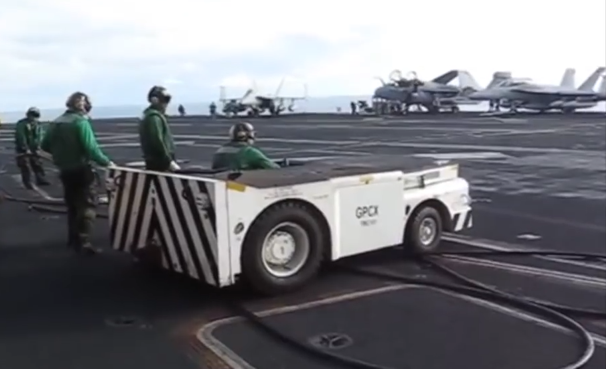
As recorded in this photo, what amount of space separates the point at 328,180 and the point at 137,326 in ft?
6.69

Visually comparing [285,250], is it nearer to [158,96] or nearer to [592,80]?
[158,96]

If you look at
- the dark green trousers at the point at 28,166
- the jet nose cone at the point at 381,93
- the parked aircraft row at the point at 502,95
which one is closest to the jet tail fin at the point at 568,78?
the parked aircraft row at the point at 502,95

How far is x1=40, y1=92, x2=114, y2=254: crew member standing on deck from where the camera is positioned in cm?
752

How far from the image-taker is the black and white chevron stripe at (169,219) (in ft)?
18.7

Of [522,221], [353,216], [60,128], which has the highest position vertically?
[60,128]

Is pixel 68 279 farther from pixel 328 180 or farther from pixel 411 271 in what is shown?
pixel 411 271

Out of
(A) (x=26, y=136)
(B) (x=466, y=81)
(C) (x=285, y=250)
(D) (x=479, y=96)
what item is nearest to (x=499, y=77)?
(B) (x=466, y=81)

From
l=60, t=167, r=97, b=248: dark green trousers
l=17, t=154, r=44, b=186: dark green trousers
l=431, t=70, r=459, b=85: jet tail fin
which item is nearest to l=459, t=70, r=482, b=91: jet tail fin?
l=431, t=70, r=459, b=85: jet tail fin

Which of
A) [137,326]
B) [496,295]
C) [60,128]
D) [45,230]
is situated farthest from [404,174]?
[45,230]

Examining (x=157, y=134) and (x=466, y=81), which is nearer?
A: (x=157, y=134)

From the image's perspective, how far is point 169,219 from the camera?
6.21 metres

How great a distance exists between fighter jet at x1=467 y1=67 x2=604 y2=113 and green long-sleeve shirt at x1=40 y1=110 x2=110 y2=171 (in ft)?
176

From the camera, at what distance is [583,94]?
2419 inches

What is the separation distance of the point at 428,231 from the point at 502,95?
55001mm
